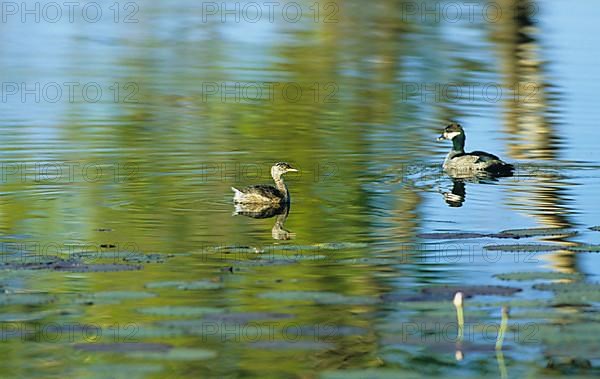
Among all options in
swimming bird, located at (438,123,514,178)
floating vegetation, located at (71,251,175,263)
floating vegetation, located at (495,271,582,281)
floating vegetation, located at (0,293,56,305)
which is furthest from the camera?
swimming bird, located at (438,123,514,178)

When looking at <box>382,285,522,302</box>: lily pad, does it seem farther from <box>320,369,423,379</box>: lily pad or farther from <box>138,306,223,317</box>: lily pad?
<box>320,369,423,379</box>: lily pad

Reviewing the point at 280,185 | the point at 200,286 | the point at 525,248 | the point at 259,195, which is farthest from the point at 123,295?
the point at 280,185

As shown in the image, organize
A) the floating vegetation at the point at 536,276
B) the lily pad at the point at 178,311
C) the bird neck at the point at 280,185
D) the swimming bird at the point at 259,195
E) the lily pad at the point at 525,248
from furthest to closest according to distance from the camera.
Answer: the bird neck at the point at 280,185
the swimming bird at the point at 259,195
the lily pad at the point at 525,248
the floating vegetation at the point at 536,276
the lily pad at the point at 178,311

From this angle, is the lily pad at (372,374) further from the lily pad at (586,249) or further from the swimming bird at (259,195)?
the swimming bird at (259,195)

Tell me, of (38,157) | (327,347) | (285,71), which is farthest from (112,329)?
(285,71)

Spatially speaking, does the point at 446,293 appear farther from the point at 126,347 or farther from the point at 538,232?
the point at 538,232

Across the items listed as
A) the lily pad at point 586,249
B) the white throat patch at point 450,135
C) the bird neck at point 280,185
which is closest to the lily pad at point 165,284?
the lily pad at point 586,249

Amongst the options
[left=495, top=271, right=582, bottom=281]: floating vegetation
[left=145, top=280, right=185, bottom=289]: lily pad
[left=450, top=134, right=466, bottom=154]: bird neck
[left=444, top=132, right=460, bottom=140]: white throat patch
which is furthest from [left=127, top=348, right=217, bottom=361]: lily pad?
[left=444, top=132, right=460, bottom=140]: white throat patch

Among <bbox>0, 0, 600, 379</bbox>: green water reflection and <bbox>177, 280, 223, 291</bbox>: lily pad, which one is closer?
<bbox>0, 0, 600, 379</bbox>: green water reflection

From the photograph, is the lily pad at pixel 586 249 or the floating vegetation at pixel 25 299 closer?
the floating vegetation at pixel 25 299

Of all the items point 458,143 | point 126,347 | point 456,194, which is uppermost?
point 458,143

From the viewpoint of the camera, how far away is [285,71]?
25156 mm

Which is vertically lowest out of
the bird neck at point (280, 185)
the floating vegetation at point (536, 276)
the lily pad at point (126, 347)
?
the lily pad at point (126, 347)

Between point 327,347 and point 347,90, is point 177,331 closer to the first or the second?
point 327,347
